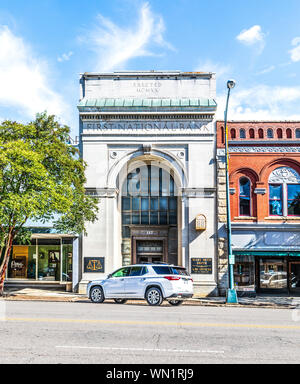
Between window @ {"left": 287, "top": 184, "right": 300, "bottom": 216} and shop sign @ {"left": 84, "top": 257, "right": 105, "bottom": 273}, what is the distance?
10.8 meters

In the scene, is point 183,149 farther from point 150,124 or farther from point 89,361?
point 89,361

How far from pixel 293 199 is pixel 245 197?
2.65m

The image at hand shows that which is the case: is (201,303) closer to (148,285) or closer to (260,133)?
(148,285)

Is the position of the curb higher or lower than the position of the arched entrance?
lower

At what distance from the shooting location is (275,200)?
23.2m

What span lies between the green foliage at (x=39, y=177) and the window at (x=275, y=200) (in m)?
9.94

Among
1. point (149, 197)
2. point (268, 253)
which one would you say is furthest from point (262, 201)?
point (149, 197)

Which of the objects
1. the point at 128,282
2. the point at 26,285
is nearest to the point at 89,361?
the point at 128,282

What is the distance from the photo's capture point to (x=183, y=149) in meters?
23.5

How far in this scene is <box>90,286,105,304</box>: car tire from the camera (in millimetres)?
17375

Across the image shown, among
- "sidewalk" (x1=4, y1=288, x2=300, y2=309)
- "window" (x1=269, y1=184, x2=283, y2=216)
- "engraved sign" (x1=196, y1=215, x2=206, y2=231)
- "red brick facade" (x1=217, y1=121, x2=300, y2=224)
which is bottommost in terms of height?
"sidewalk" (x1=4, y1=288, x2=300, y2=309)

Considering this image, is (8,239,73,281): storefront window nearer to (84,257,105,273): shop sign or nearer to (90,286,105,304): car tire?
(84,257,105,273): shop sign

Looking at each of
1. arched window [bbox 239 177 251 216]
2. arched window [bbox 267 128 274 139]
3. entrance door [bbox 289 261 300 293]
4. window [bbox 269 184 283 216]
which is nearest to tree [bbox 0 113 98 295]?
arched window [bbox 239 177 251 216]

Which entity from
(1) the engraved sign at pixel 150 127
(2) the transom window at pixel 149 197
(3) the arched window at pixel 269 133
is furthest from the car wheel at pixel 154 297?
(3) the arched window at pixel 269 133
